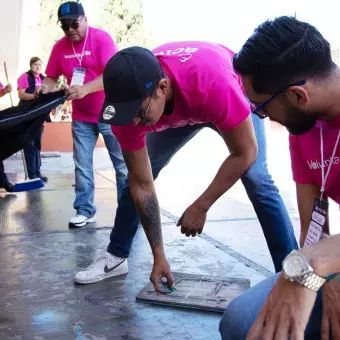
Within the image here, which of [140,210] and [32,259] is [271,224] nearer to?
[140,210]

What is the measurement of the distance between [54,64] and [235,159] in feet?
9.38

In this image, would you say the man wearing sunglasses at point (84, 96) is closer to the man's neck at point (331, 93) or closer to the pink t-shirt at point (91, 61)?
the pink t-shirt at point (91, 61)

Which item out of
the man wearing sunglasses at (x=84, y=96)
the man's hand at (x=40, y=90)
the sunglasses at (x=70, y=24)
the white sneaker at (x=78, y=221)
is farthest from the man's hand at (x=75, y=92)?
the white sneaker at (x=78, y=221)

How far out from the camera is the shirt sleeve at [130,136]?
253 cm

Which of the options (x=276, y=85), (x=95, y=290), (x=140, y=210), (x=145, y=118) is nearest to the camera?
(x=276, y=85)

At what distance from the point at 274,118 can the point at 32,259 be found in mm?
2366

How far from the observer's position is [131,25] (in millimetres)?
18625

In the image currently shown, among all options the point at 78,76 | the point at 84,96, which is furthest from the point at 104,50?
the point at 84,96

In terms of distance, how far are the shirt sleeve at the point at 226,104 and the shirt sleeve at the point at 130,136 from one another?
1.20ft

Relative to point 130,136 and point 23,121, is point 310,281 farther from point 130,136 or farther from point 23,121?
point 23,121

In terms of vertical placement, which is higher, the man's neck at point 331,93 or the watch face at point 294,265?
the man's neck at point 331,93

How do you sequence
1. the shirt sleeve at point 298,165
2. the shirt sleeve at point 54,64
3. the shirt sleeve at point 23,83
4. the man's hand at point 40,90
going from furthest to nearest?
1. the shirt sleeve at point 23,83
2. the shirt sleeve at point 54,64
3. the man's hand at point 40,90
4. the shirt sleeve at point 298,165

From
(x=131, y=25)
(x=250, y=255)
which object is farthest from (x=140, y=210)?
(x=131, y=25)

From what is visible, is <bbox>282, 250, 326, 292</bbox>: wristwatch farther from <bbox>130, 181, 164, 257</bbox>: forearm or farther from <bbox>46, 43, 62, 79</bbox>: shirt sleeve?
<bbox>46, 43, 62, 79</bbox>: shirt sleeve
